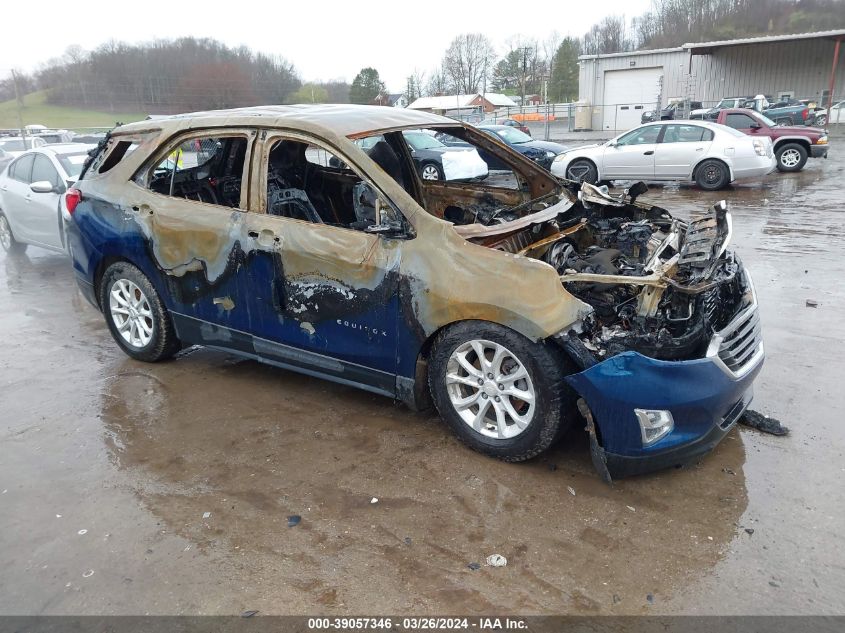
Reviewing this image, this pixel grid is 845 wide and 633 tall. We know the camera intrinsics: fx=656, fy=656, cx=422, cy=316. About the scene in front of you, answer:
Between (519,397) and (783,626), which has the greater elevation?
(519,397)

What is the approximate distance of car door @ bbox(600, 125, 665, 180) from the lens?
14.4 metres

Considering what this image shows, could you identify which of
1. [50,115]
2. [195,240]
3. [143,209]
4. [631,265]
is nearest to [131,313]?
[143,209]

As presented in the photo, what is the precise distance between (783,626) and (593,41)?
98136mm

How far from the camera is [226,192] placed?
518 centimetres

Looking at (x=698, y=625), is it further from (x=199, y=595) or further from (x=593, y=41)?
(x=593, y=41)

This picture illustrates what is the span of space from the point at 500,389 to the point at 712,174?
12539 mm

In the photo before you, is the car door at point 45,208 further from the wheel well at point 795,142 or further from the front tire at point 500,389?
the wheel well at point 795,142

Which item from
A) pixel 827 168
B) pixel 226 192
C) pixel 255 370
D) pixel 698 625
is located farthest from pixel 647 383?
pixel 827 168

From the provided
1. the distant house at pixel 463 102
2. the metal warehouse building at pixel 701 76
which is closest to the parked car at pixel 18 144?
the metal warehouse building at pixel 701 76

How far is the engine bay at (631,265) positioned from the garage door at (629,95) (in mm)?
35126

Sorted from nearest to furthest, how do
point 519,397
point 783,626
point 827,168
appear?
point 783,626
point 519,397
point 827,168

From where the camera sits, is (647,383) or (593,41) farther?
(593,41)

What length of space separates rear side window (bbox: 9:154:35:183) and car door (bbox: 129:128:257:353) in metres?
4.83

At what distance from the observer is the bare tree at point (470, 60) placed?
87.5m
